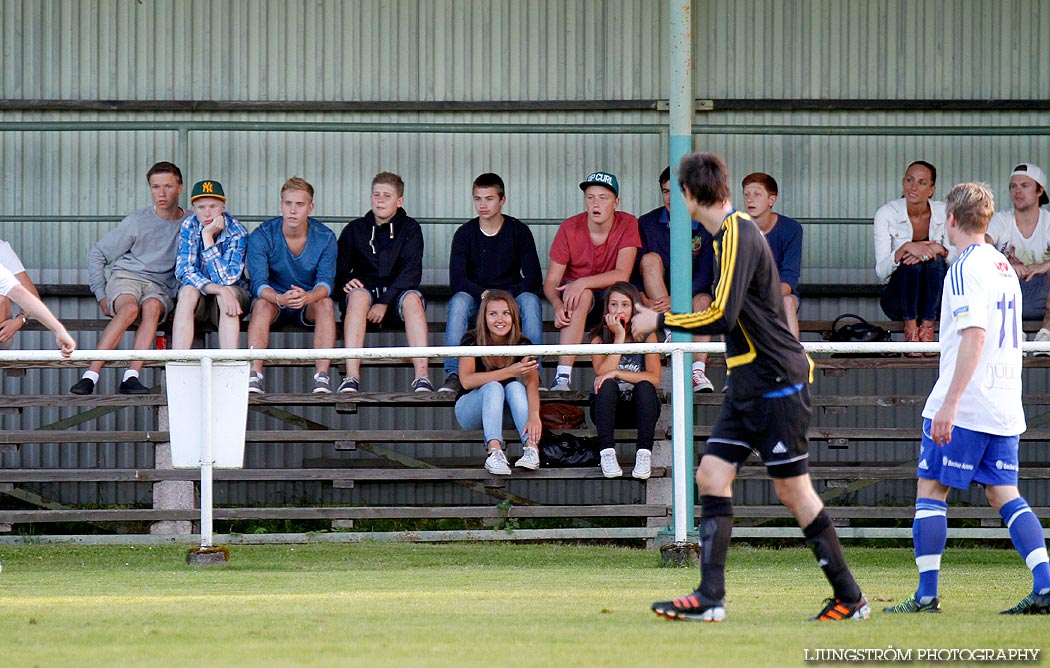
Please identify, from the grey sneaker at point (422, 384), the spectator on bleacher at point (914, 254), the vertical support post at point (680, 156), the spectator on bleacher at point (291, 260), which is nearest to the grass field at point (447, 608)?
the vertical support post at point (680, 156)

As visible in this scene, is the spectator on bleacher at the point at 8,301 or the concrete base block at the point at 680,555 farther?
the spectator on bleacher at the point at 8,301

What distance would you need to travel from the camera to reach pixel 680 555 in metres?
7.58

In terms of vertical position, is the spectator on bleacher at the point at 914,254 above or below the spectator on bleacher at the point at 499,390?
above

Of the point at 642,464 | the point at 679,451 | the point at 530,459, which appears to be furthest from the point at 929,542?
the point at 530,459

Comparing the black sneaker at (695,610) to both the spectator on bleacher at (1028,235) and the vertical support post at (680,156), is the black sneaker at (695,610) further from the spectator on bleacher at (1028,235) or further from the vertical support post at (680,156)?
the spectator on bleacher at (1028,235)

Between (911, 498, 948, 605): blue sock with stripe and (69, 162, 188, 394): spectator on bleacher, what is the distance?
6.38 metres

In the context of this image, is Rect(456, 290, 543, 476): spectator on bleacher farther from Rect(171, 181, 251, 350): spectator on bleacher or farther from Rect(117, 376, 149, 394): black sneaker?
Rect(117, 376, 149, 394): black sneaker

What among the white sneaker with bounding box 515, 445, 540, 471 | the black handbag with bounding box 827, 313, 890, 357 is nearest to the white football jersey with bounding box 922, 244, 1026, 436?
the white sneaker with bounding box 515, 445, 540, 471

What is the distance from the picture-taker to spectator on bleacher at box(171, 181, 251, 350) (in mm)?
9930

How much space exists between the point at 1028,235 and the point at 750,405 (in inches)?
259

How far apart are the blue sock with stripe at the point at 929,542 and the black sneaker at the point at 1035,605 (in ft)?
1.00

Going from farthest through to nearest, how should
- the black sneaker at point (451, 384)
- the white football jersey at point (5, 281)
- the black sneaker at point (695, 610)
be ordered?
the black sneaker at point (451, 384), the white football jersey at point (5, 281), the black sneaker at point (695, 610)

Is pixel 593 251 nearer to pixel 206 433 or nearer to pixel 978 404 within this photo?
pixel 206 433

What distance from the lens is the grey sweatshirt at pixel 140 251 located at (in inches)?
413
